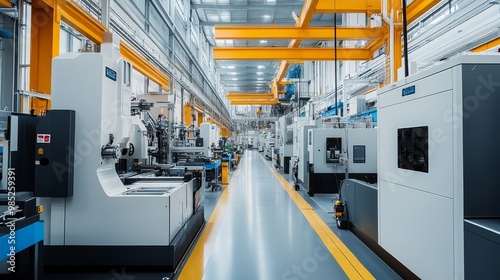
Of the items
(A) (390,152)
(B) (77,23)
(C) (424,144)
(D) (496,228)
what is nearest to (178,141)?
(B) (77,23)

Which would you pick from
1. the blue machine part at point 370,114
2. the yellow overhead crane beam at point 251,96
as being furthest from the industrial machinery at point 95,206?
the yellow overhead crane beam at point 251,96

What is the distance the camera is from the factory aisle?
2.75 meters

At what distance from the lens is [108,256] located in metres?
2.61

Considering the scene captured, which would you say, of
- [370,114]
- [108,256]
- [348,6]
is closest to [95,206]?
[108,256]

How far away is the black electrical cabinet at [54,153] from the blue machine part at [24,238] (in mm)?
577

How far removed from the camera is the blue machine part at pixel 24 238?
1.64m

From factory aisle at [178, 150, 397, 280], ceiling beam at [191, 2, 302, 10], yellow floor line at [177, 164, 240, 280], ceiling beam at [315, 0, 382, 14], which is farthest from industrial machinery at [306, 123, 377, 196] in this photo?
ceiling beam at [191, 2, 302, 10]

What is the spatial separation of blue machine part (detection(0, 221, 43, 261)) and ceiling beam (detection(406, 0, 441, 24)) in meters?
5.71

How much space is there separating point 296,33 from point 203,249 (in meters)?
4.92

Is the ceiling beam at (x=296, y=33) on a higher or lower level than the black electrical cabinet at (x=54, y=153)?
higher

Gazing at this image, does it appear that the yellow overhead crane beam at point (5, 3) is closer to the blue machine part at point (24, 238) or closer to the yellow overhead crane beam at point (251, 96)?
the blue machine part at point (24, 238)

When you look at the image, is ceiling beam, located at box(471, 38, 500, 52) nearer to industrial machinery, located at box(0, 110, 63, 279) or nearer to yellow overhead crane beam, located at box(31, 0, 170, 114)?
industrial machinery, located at box(0, 110, 63, 279)

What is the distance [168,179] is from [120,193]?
2.99 ft

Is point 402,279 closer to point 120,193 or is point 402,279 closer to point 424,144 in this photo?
point 424,144
